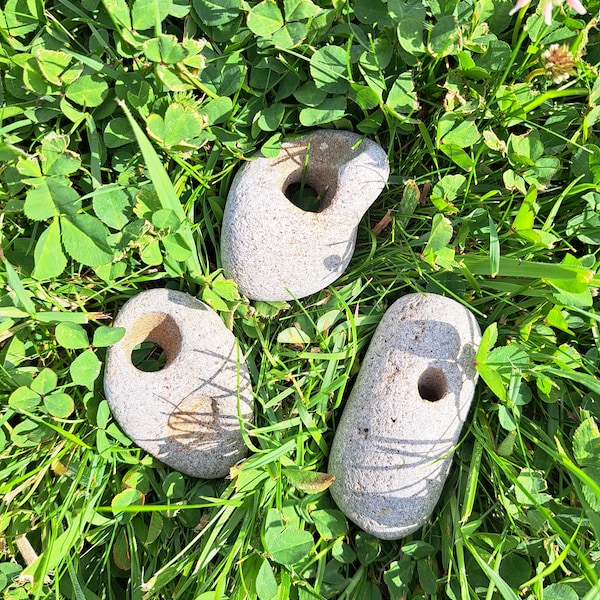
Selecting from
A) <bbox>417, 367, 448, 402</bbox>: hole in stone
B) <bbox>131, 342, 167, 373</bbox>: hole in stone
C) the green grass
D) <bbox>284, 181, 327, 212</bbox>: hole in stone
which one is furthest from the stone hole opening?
<bbox>417, 367, 448, 402</bbox>: hole in stone

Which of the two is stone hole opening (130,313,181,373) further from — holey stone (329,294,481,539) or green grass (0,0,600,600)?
holey stone (329,294,481,539)

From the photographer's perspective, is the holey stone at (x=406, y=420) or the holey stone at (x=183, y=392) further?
the holey stone at (x=183, y=392)

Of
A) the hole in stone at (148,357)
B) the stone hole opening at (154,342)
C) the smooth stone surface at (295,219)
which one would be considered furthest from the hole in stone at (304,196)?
the hole in stone at (148,357)

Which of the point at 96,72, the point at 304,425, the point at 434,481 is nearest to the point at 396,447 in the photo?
the point at 434,481

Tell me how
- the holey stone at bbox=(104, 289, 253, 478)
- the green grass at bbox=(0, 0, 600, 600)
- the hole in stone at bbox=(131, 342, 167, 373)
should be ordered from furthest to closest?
the hole in stone at bbox=(131, 342, 167, 373), the holey stone at bbox=(104, 289, 253, 478), the green grass at bbox=(0, 0, 600, 600)

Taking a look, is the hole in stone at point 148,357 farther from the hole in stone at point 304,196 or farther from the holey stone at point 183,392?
the hole in stone at point 304,196

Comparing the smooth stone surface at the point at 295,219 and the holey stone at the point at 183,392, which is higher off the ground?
the smooth stone surface at the point at 295,219

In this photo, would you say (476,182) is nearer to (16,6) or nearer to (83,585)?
(16,6)
